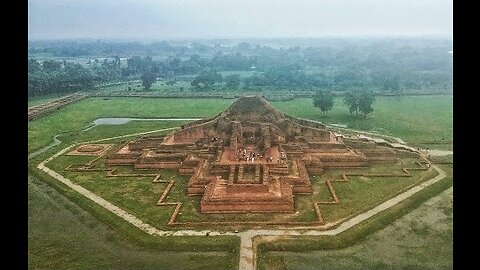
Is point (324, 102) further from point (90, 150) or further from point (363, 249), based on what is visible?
point (363, 249)

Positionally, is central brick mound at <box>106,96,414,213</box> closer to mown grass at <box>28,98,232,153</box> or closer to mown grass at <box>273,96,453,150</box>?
mown grass at <box>273,96,453,150</box>

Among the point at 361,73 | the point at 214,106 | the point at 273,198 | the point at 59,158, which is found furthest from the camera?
the point at 361,73

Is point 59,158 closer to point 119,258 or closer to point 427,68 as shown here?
point 119,258

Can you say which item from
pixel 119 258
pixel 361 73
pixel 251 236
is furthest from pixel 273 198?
pixel 361 73

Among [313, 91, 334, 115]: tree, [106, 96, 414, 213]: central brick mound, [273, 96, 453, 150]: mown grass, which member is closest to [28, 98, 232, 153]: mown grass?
[273, 96, 453, 150]: mown grass
